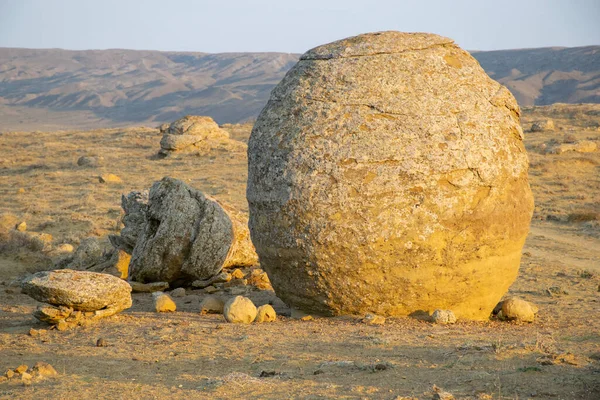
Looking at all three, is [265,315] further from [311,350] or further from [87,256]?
[87,256]

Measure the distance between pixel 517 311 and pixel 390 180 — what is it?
86.0 inches

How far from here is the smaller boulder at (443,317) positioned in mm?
6844

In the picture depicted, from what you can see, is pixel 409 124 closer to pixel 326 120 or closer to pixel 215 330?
pixel 326 120

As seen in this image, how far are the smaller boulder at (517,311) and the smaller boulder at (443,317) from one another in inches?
33.5

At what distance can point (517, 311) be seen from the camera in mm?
7359

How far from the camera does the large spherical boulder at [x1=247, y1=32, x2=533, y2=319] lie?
6531 millimetres

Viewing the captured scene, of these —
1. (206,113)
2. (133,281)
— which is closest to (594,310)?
(133,281)

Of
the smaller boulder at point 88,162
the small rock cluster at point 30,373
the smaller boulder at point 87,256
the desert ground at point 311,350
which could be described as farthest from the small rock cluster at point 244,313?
the smaller boulder at point 88,162

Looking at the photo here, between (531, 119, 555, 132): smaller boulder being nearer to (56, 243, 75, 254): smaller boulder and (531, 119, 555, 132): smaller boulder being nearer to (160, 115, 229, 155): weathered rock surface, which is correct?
(160, 115, 229, 155): weathered rock surface

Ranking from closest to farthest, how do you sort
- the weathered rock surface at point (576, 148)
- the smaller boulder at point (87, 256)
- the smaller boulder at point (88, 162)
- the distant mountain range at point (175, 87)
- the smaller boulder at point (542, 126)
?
the smaller boulder at point (87, 256) < the weathered rock surface at point (576, 148) < the smaller boulder at point (88, 162) < the smaller boulder at point (542, 126) < the distant mountain range at point (175, 87)

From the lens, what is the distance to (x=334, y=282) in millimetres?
6887

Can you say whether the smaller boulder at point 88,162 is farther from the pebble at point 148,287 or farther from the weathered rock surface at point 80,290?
the weathered rock surface at point 80,290

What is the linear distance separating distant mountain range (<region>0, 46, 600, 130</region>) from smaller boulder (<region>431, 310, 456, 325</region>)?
271 feet

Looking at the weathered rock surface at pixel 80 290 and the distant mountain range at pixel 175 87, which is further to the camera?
the distant mountain range at pixel 175 87
